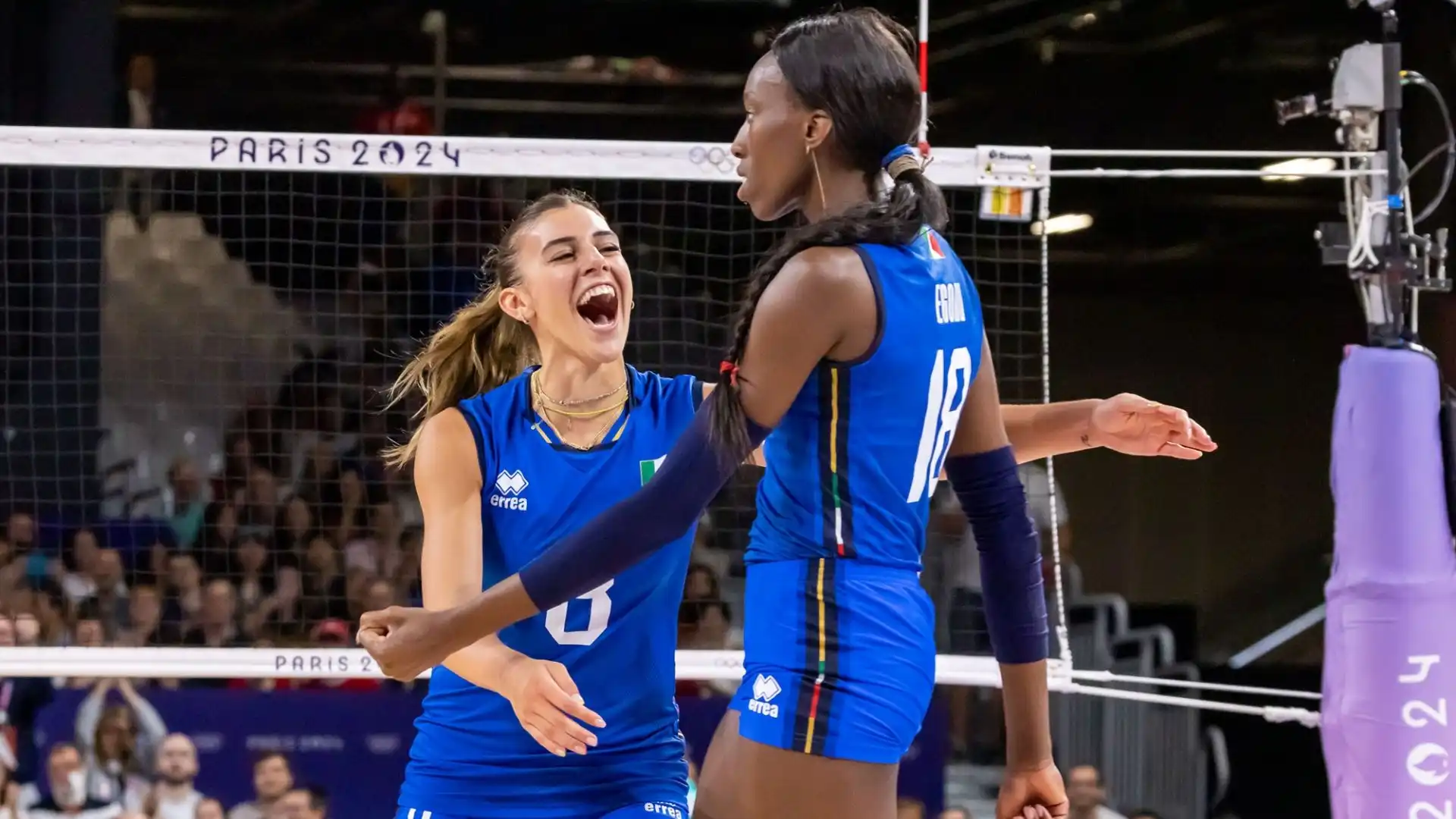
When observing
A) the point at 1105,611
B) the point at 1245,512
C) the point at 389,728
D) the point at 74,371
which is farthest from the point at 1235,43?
the point at 74,371

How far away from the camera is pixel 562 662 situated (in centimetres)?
237

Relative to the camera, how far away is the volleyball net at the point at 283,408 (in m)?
5.74

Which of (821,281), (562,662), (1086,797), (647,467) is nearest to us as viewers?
(821,281)

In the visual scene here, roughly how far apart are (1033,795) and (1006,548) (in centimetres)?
33

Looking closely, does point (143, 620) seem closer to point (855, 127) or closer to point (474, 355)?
point (474, 355)

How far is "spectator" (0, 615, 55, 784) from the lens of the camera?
522cm

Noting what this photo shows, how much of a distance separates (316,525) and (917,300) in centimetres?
455

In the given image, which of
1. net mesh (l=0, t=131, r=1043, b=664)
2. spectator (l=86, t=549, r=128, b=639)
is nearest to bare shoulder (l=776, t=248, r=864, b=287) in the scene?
net mesh (l=0, t=131, r=1043, b=664)

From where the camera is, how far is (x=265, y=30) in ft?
23.2

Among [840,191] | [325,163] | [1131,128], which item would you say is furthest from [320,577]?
[840,191]

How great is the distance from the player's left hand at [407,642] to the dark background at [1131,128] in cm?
545

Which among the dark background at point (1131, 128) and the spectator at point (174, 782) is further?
the dark background at point (1131, 128)

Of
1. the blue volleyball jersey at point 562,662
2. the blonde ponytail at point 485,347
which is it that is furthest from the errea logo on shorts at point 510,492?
the blonde ponytail at point 485,347

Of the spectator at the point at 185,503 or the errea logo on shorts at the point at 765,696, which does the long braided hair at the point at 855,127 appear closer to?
the errea logo on shorts at the point at 765,696
